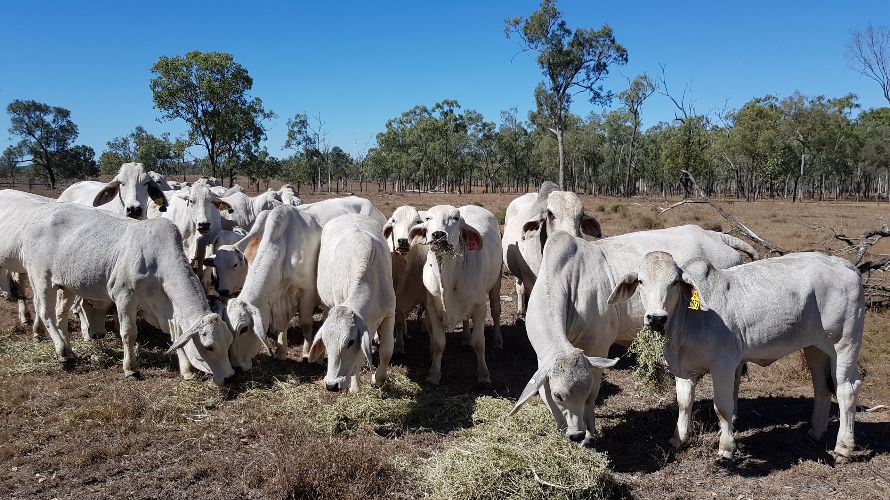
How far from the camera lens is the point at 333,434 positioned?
6.14 m

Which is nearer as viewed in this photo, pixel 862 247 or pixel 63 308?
pixel 63 308

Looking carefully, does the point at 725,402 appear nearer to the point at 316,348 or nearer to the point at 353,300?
the point at 353,300

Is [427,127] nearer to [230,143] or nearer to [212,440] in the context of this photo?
[230,143]

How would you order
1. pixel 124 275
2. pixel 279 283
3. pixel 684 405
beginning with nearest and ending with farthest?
pixel 684 405
pixel 124 275
pixel 279 283

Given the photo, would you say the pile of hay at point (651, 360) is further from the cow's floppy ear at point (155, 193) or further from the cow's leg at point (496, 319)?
the cow's floppy ear at point (155, 193)

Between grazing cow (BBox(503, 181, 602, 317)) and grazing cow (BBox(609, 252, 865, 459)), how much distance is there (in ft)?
8.13

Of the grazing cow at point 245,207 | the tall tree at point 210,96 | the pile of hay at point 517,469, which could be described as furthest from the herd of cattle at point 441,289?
the tall tree at point 210,96

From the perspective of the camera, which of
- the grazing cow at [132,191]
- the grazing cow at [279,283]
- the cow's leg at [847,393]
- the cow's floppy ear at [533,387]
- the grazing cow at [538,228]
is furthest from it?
the grazing cow at [132,191]

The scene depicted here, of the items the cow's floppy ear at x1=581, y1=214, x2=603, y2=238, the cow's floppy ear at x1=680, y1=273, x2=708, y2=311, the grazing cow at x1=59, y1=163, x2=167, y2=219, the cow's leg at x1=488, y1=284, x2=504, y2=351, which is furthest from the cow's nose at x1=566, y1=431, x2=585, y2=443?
the grazing cow at x1=59, y1=163, x2=167, y2=219

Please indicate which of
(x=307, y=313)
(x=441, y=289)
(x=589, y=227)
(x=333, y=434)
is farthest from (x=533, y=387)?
(x=307, y=313)

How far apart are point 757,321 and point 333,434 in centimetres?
431

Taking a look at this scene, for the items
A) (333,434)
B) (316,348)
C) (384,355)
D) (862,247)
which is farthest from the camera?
(862,247)

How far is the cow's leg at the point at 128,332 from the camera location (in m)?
7.68

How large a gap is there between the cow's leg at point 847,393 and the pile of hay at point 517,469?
96.1 inches
